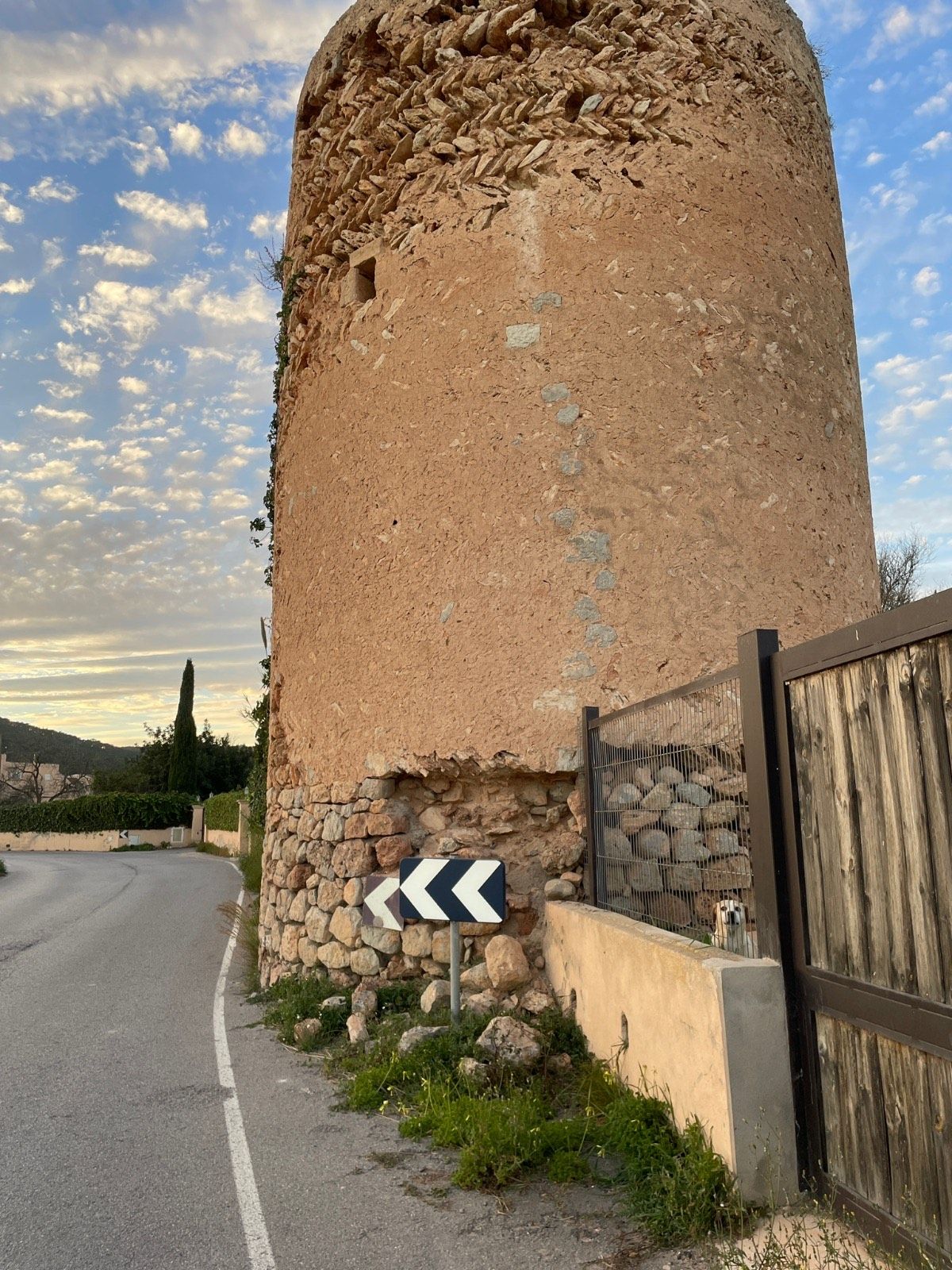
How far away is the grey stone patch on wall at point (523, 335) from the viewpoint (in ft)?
26.0

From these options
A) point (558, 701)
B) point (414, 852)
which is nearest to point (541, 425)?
point (558, 701)

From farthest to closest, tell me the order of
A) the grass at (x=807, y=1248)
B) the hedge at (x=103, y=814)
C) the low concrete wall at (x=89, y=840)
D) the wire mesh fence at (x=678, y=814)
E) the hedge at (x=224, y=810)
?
the hedge at (x=103, y=814), the low concrete wall at (x=89, y=840), the hedge at (x=224, y=810), the wire mesh fence at (x=678, y=814), the grass at (x=807, y=1248)

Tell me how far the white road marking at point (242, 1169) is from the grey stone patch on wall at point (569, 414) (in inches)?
211

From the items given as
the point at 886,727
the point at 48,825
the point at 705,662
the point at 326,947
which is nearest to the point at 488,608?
the point at 705,662

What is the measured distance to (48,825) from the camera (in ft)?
157

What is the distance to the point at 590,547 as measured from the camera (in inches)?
294

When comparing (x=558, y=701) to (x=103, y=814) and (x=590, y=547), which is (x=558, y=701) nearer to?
(x=590, y=547)

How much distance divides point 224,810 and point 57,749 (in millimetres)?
52613

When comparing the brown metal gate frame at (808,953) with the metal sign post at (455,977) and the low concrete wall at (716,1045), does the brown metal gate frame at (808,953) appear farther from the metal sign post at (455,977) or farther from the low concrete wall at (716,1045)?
the metal sign post at (455,977)

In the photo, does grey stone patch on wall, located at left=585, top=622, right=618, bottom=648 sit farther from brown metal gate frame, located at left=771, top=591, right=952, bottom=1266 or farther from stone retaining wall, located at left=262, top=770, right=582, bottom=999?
brown metal gate frame, located at left=771, top=591, right=952, bottom=1266

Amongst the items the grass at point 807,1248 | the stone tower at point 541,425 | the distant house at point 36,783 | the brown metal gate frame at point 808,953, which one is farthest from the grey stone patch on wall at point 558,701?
the distant house at point 36,783

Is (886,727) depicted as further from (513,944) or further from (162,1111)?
(162,1111)

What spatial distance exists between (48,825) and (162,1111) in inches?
1840

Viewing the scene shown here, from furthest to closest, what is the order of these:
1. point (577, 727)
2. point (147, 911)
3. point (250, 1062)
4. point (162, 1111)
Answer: point (147, 911) < point (577, 727) < point (250, 1062) < point (162, 1111)
